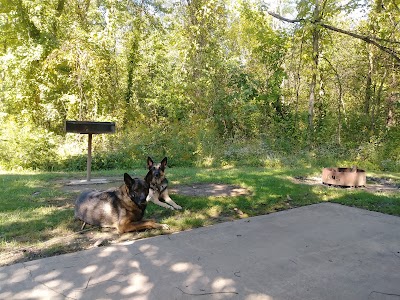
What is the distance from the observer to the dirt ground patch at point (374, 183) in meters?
7.34

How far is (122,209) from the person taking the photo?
14.1ft

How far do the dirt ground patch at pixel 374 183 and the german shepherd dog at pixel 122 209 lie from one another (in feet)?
15.4

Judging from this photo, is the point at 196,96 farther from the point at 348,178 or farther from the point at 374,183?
the point at 348,178

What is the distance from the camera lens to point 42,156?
11.5 meters

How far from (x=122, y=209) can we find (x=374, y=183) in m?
6.40

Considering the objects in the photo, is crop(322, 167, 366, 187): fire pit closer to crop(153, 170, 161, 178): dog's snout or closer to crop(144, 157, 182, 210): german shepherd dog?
crop(144, 157, 182, 210): german shepherd dog

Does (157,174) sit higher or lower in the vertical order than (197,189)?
higher

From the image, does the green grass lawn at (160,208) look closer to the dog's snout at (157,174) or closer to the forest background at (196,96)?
the dog's snout at (157,174)

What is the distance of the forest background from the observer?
12.1m

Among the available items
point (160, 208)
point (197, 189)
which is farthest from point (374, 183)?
point (160, 208)

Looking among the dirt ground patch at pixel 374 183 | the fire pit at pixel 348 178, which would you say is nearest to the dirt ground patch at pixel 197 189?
the dirt ground patch at pixel 374 183

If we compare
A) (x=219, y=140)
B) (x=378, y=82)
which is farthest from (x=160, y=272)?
(x=378, y=82)

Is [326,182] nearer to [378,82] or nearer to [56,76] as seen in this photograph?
[378,82]

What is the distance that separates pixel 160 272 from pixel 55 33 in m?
15.7
